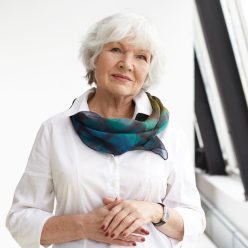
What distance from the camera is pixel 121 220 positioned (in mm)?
1287

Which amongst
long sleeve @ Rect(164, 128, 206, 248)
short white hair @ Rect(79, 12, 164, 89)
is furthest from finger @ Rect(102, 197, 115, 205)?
short white hair @ Rect(79, 12, 164, 89)

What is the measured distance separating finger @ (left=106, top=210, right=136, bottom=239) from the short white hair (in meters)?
0.52

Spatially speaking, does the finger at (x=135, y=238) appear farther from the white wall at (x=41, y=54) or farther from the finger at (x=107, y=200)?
the white wall at (x=41, y=54)

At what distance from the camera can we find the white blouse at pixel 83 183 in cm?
136

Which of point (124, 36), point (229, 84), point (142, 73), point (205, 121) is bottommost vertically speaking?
point (205, 121)

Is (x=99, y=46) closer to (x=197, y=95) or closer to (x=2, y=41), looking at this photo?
(x=2, y=41)

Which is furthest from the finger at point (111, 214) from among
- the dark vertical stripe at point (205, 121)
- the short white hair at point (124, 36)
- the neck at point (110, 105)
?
the dark vertical stripe at point (205, 121)

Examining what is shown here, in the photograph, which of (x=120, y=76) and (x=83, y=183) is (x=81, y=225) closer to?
(x=83, y=183)

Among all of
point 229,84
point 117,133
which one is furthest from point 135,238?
point 229,84

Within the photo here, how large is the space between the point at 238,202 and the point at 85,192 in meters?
1.98

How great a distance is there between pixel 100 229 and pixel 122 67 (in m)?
0.52

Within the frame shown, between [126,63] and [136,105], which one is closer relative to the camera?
[126,63]

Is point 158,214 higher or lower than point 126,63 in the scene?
lower

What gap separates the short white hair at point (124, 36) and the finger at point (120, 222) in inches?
20.4
